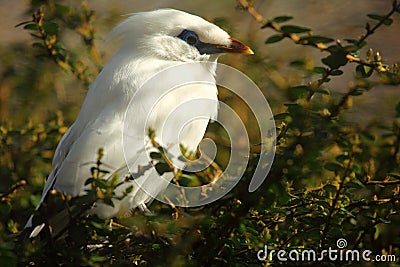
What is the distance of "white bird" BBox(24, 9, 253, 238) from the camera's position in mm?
1908

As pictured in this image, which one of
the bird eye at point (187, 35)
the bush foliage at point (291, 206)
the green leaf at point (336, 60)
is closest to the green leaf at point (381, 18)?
the bush foliage at point (291, 206)

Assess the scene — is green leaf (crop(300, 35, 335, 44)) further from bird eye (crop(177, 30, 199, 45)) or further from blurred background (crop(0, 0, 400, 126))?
bird eye (crop(177, 30, 199, 45))

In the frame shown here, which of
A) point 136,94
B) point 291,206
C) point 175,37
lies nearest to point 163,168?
point 291,206

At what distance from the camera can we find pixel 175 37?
82.7 inches

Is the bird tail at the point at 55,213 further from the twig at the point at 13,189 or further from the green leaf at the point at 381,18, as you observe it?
the green leaf at the point at 381,18

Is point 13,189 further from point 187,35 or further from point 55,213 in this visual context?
point 187,35

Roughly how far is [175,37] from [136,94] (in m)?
0.26

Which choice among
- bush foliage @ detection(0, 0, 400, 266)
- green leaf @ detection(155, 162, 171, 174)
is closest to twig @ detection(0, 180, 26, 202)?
bush foliage @ detection(0, 0, 400, 266)

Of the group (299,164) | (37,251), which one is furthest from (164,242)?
(299,164)

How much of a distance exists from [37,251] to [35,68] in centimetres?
179

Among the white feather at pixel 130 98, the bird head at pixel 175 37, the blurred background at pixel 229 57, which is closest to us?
the white feather at pixel 130 98

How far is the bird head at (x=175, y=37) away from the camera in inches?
81.7

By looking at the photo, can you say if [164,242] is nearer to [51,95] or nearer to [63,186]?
[63,186]

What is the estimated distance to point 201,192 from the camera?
68.3 inches
